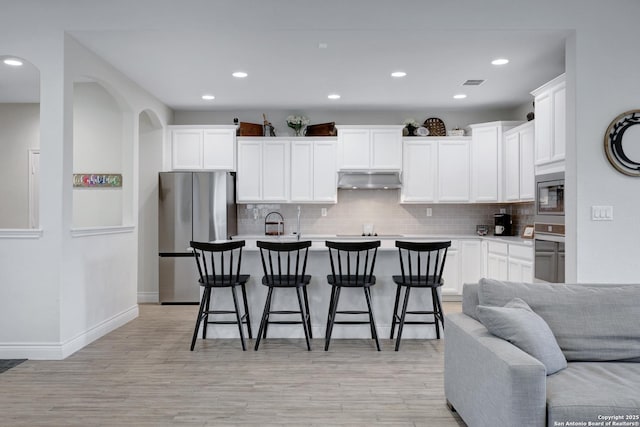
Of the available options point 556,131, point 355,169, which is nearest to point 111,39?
point 355,169

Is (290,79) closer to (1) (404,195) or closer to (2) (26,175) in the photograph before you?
(1) (404,195)

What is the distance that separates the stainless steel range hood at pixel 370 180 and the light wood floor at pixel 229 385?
2.71 m

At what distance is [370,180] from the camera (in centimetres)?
643

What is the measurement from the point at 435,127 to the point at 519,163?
4.54ft

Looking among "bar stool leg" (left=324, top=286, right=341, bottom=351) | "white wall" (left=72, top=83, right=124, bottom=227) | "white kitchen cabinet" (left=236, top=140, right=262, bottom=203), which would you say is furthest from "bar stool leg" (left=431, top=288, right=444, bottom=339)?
"white wall" (left=72, top=83, right=124, bottom=227)

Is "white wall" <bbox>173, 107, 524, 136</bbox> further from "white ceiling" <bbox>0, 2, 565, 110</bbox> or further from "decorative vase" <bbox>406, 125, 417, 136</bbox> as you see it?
"white ceiling" <bbox>0, 2, 565, 110</bbox>

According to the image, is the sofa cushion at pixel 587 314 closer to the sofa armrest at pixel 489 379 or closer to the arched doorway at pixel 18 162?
the sofa armrest at pixel 489 379

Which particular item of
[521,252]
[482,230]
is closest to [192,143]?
[482,230]

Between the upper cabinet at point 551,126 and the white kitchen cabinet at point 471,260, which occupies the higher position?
the upper cabinet at point 551,126

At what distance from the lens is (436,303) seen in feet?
13.6

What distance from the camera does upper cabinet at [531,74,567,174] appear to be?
409 centimetres

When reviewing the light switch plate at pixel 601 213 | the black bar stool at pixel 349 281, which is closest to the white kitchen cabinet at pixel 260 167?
the black bar stool at pixel 349 281

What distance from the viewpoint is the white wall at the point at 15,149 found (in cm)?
664

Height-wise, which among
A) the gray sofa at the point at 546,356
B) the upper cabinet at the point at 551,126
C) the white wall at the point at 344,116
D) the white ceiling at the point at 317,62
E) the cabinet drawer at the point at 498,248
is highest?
the white ceiling at the point at 317,62
